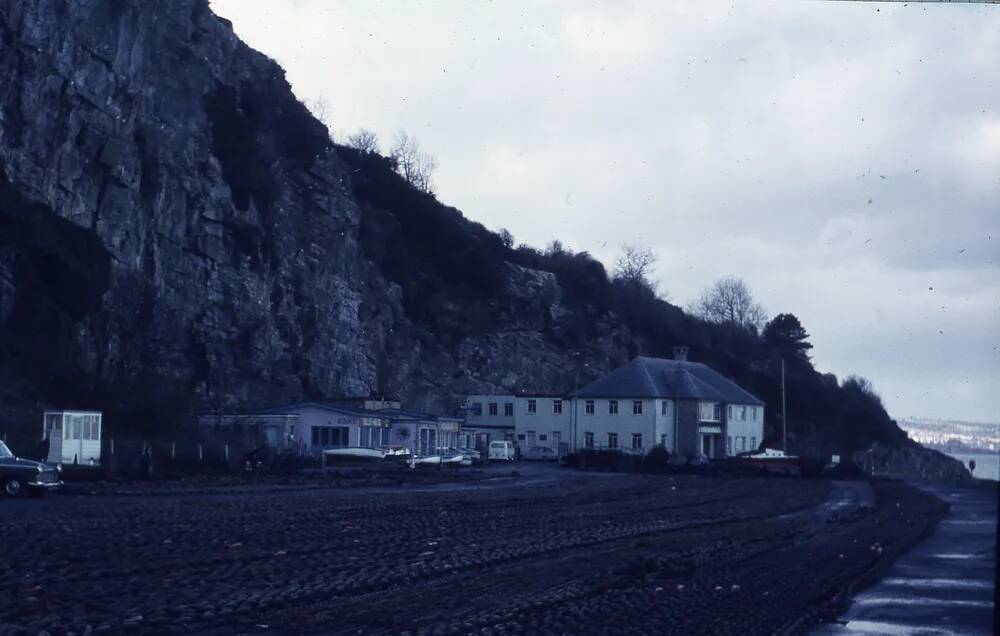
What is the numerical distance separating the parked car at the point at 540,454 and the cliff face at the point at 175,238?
788 centimetres

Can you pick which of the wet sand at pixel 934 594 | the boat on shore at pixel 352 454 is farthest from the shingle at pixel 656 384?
the wet sand at pixel 934 594

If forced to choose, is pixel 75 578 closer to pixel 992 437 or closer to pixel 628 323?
pixel 992 437

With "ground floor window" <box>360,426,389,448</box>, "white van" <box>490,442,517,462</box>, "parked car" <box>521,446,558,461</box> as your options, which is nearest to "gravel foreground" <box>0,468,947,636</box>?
"ground floor window" <box>360,426,389,448</box>

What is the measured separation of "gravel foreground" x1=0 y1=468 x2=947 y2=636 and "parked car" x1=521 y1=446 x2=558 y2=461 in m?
54.8

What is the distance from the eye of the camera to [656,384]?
3706 inches

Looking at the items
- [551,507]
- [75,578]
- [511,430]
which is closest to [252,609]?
[75,578]

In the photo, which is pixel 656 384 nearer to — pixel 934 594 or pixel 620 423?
pixel 620 423

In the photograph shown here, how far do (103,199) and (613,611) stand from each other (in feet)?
191

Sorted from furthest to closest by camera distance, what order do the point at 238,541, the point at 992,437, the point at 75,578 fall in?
the point at 238,541, the point at 75,578, the point at 992,437

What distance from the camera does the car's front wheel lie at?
34094 mm

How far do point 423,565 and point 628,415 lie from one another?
241 ft

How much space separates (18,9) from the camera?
211 feet

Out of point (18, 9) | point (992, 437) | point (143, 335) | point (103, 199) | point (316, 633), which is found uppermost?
point (18, 9)

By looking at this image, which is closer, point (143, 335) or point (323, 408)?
point (143, 335)
